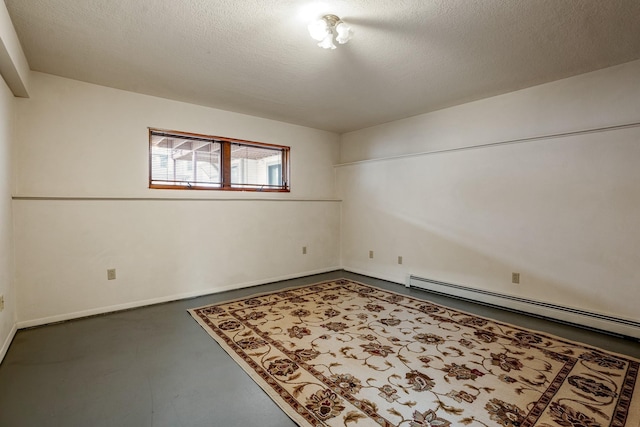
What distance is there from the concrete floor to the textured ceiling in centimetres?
235

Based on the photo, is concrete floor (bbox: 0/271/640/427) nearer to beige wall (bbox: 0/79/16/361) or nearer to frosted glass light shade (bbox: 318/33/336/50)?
beige wall (bbox: 0/79/16/361)

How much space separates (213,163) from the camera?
3982 mm

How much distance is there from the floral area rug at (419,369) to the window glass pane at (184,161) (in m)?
1.63

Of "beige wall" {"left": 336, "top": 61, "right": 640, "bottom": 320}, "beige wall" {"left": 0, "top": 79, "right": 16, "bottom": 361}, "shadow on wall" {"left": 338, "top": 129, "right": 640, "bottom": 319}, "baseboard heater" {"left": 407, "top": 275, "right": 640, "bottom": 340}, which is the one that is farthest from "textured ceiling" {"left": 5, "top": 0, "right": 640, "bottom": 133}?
"baseboard heater" {"left": 407, "top": 275, "right": 640, "bottom": 340}

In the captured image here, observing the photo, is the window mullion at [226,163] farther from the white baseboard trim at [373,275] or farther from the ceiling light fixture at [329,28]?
the white baseboard trim at [373,275]

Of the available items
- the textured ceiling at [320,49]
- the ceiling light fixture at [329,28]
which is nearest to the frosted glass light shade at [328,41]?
the ceiling light fixture at [329,28]

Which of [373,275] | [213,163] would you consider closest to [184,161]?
[213,163]

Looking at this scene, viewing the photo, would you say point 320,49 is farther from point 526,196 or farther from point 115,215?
point 115,215

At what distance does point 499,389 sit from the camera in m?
1.83

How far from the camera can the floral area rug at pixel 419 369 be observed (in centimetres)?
162

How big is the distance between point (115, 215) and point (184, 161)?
98cm

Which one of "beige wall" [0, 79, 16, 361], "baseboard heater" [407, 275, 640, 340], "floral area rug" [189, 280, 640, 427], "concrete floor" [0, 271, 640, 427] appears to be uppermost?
"beige wall" [0, 79, 16, 361]

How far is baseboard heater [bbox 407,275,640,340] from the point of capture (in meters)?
2.61

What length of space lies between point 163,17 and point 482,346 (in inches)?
131
